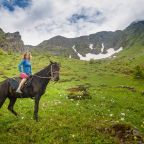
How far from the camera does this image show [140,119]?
25.7 metres

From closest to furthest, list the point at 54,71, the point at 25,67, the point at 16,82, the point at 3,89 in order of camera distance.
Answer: the point at 3,89
the point at 16,82
the point at 54,71
the point at 25,67

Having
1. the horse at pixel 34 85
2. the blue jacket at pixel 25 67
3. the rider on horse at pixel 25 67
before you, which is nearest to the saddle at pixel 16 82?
the horse at pixel 34 85

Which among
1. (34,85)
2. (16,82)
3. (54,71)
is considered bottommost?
(34,85)

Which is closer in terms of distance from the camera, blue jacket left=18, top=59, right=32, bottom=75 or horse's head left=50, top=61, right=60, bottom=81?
horse's head left=50, top=61, right=60, bottom=81

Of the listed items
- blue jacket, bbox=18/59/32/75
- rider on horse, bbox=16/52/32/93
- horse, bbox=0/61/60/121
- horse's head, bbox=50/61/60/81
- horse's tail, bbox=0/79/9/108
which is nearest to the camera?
horse's tail, bbox=0/79/9/108

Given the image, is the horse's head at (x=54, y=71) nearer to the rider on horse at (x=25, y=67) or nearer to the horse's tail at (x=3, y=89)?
the rider on horse at (x=25, y=67)

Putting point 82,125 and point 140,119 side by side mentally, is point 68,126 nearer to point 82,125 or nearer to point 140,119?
point 82,125

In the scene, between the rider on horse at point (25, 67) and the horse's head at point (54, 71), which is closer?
the horse's head at point (54, 71)

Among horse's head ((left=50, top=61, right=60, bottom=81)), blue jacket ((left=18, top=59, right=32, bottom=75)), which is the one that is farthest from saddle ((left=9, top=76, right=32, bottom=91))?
horse's head ((left=50, top=61, right=60, bottom=81))

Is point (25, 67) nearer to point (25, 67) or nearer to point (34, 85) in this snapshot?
point (25, 67)

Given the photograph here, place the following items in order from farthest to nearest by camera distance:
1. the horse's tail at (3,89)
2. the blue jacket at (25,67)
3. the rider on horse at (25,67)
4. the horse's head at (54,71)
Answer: the blue jacket at (25,67) → the rider on horse at (25,67) → the horse's head at (54,71) → the horse's tail at (3,89)

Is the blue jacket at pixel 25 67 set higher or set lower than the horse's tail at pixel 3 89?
higher

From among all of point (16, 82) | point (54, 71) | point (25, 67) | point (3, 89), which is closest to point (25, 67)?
point (25, 67)

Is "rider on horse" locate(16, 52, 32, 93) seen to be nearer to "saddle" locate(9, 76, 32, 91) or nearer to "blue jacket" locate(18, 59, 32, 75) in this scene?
"blue jacket" locate(18, 59, 32, 75)
